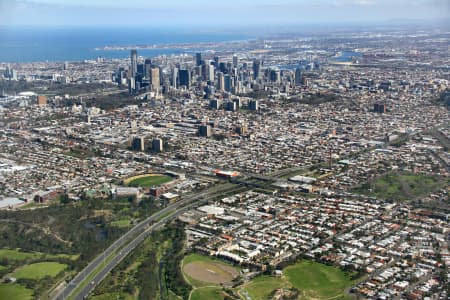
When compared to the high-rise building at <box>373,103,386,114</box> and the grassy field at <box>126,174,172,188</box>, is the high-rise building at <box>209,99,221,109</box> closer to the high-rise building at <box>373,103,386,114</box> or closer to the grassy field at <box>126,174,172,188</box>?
the high-rise building at <box>373,103,386,114</box>

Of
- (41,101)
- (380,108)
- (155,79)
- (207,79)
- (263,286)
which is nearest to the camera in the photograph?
(263,286)

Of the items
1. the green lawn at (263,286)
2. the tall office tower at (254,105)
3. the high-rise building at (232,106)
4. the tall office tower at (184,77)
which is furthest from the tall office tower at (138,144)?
the tall office tower at (184,77)

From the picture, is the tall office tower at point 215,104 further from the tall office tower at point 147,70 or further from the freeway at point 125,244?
the freeway at point 125,244

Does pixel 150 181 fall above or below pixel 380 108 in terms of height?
below

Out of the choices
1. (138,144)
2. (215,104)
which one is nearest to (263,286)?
(138,144)

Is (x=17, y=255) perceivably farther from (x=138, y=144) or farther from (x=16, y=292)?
(x=138, y=144)

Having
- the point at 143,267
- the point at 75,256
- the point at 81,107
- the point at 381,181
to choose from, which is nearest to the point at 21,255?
the point at 75,256

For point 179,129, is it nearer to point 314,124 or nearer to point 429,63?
point 314,124

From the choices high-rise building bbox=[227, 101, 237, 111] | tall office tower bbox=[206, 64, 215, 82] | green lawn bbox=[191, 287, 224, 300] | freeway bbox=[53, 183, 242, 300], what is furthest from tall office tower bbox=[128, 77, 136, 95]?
green lawn bbox=[191, 287, 224, 300]
